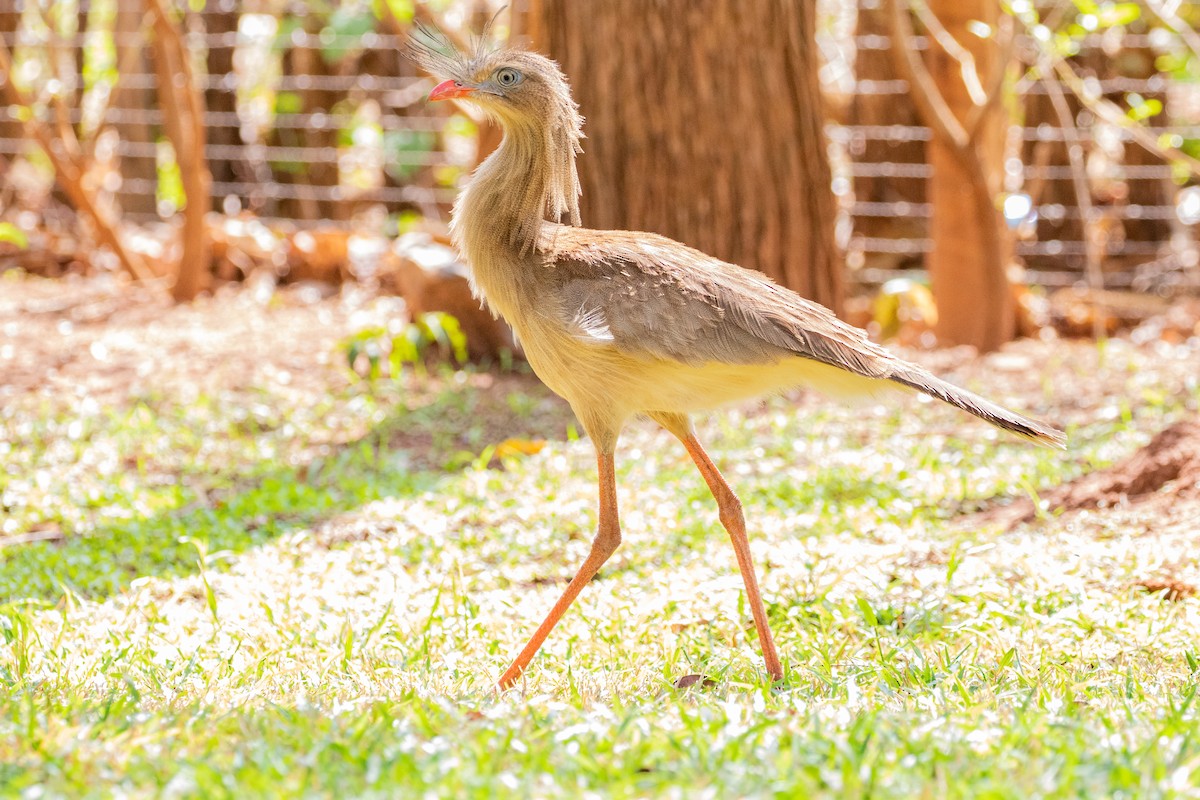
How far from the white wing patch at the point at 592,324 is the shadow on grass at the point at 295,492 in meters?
1.39

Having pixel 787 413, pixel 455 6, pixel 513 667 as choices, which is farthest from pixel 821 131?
pixel 455 6

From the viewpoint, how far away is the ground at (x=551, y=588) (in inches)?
Result: 87.0

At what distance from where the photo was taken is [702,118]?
18.2 ft

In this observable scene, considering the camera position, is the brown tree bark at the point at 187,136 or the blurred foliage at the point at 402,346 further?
the brown tree bark at the point at 187,136

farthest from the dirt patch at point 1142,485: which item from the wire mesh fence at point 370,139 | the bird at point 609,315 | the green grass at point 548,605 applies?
the wire mesh fence at point 370,139

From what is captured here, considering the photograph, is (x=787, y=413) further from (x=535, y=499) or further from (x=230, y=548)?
(x=230, y=548)

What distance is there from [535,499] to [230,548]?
0.97 metres

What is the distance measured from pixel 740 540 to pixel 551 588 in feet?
2.51

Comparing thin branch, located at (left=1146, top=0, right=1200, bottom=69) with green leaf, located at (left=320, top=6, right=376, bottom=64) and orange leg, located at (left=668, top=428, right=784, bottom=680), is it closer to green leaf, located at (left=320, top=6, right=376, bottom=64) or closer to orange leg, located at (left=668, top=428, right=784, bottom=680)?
orange leg, located at (left=668, top=428, right=784, bottom=680)

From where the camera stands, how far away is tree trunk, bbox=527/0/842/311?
552cm

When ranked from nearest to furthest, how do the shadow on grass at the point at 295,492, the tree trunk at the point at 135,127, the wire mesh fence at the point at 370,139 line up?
1. the shadow on grass at the point at 295,492
2. the wire mesh fence at the point at 370,139
3. the tree trunk at the point at 135,127

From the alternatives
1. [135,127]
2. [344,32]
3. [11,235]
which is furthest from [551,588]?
[135,127]

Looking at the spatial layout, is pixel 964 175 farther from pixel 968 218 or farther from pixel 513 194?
pixel 513 194

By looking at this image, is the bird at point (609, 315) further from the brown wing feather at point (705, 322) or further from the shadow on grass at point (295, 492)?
the shadow on grass at point (295, 492)
